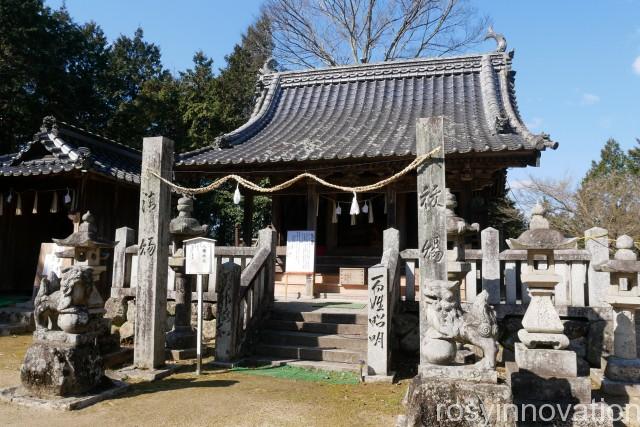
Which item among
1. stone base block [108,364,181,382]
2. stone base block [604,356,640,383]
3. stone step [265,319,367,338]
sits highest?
stone step [265,319,367,338]

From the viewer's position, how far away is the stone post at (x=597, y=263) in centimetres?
731

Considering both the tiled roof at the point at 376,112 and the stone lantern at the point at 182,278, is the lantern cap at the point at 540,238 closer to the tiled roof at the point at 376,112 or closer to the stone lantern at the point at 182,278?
the tiled roof at the point at 376,112

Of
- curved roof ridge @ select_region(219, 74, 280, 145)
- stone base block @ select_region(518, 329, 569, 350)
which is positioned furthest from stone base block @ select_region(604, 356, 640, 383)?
curved roof ridge @ select_region(219, 74, 280, 145)

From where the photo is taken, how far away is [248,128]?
14.5 meters

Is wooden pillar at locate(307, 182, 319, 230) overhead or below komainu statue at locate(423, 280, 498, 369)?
overhead

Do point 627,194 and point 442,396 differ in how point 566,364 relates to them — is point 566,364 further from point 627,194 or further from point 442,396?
point 627,194

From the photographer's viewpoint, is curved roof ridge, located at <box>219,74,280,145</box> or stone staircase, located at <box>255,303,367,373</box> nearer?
stone staircase, located at <box>255,303,367,373</box>

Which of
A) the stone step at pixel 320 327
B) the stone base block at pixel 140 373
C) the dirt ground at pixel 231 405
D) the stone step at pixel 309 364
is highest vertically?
the stone step at pixel 320 327

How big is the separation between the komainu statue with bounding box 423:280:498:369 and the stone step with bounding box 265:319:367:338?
11.7ft

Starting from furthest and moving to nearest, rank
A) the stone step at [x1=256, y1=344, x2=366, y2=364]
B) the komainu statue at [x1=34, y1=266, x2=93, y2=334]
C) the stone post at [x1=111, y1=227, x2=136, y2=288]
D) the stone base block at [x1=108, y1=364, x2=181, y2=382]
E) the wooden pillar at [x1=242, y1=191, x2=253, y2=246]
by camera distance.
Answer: the wooden pillar at [x1=242, y1=191, x2=253, y2=246], the stone post at [x1=111, y1=227, x2=136, y2=288], the stone step at [x1=256, y1=344, x2=366, y2=364], the stone base block at [x1=108, y1=364, x2=181, y2=382], the komainu statue at [x1=34, y1=266, x2=93, y2=334]

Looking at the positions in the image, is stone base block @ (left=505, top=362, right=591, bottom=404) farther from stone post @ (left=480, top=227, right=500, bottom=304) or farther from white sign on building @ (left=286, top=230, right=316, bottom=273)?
white sign on building @ (left=286, top=230, right=316, bottom=273)

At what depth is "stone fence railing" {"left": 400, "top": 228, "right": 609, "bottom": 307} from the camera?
7469 millimetres

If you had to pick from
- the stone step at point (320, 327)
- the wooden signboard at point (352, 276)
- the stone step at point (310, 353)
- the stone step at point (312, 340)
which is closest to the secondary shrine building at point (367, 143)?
the wooden signboard at point (352, 276)

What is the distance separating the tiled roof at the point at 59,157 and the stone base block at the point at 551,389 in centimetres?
1137
